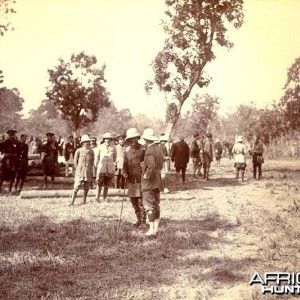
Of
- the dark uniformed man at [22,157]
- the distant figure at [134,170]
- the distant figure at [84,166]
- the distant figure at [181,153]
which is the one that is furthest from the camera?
the distant figure at [181,153]

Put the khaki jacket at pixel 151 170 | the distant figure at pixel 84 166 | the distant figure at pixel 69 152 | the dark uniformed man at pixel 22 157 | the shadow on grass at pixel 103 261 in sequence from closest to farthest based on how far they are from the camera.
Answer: the shadow on grass at pixel 103 261 → the khaki jacket at pixel 151 170 → the distant figure at pixel 84 166 → the dark uniformed man at pixel 22 157 → the distant figure at pixel 69 152

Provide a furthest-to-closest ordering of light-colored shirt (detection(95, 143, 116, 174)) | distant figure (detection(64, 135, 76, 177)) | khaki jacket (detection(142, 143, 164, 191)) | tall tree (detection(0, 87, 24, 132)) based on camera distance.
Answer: tall tree (detection(0, 87, 24, 132)) → distant figure (detection(64, 135, 76, 177)) → light-colored shirt (detection(95, 143, 116, 174)) → khaki jacket (detection(142, 143, 164, 191))

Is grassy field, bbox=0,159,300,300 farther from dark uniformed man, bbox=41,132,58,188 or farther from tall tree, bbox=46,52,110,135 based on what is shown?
tall tree, bbox=46,52,110,135

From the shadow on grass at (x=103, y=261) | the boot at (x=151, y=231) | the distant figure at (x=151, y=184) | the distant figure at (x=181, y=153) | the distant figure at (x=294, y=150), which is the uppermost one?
the distant figure at (x=294, y=150)

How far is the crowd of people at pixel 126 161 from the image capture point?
7.10m

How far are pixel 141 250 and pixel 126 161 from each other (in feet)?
7.14

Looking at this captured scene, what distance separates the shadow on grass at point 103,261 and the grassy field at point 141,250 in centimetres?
1

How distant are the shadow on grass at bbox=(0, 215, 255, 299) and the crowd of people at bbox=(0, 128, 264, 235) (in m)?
0.64

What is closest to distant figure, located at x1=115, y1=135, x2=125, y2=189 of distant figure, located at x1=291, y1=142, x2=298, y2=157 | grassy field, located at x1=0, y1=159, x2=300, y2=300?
grassy field, located at x1=0, y1=159, x2=300, y2=300

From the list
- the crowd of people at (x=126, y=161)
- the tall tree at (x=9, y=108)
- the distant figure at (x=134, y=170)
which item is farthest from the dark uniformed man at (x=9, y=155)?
the tall tree at (x=9, y=108)

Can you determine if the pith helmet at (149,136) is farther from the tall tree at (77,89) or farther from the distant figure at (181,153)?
the tall tree at (77,89)

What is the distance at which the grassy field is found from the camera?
471 centimetres

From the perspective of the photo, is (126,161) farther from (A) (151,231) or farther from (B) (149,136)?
(A) (151,231)

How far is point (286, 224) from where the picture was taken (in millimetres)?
7750
